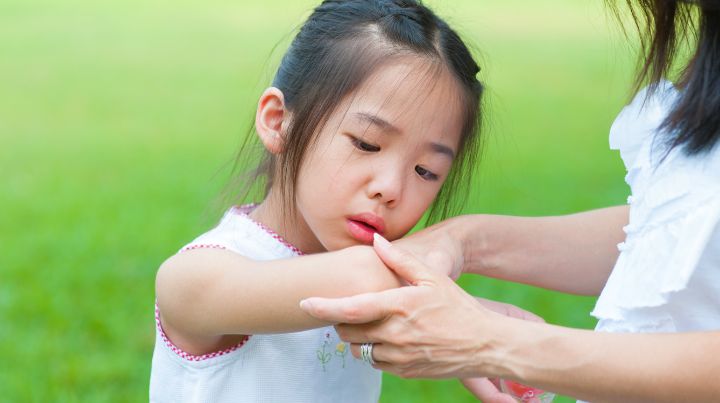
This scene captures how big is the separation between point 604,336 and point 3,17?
46.5 ft

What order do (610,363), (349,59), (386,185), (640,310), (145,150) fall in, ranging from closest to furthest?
(610,363), (640,310), (386,185), (349,59), (145,150)

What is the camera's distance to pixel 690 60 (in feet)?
7.46

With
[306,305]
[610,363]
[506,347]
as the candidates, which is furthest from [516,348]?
[306,305]

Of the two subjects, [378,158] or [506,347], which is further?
[378,158]

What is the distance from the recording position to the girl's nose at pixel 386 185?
233cm

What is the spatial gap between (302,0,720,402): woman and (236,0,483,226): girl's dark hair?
0.39 m

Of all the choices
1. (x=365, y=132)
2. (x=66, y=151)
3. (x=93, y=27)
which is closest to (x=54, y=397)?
(x=365, y=132)

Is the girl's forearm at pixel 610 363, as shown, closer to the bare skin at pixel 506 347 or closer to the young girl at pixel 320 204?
the bare skin at pixel 506 347

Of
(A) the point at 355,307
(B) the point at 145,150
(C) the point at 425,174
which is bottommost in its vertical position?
(B) the point at 145,150

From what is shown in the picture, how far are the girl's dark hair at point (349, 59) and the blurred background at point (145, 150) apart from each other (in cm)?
19

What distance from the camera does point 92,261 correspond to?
5637 millimetres

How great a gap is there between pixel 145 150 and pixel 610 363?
262 inches

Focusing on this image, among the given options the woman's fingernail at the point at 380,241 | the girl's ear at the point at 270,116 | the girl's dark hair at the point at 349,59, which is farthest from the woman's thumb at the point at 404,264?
the girl's ear at the point at 270,116

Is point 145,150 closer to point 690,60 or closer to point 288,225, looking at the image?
point 288,225
